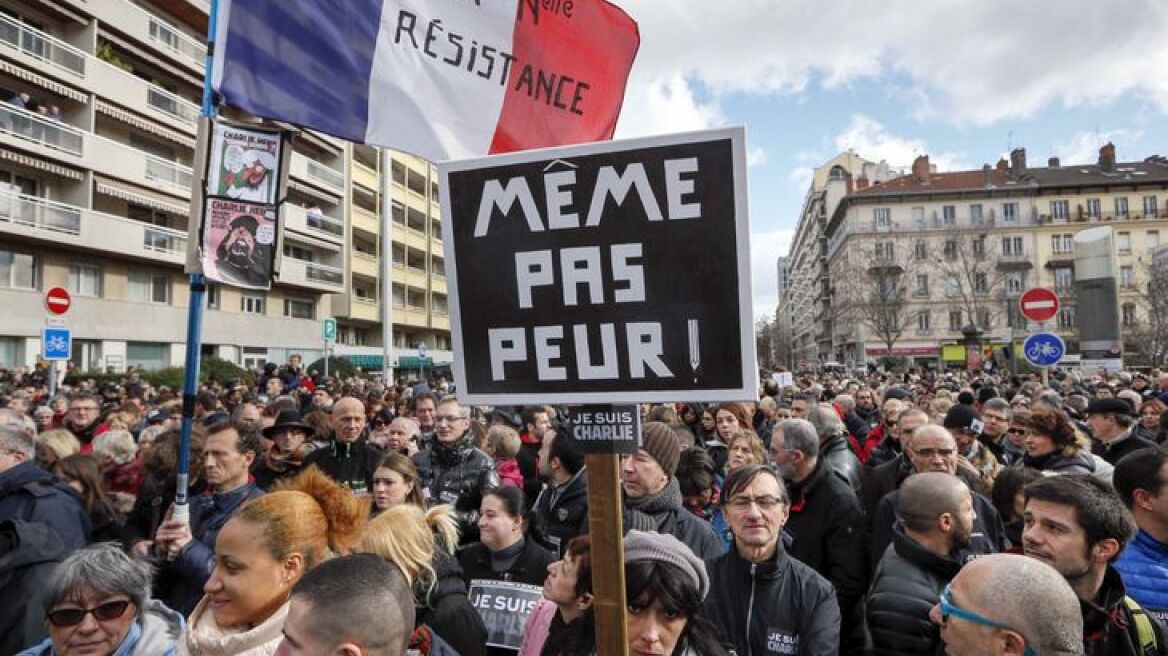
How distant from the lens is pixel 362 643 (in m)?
1.97

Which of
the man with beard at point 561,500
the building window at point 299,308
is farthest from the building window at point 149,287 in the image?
the man with beard at point 561,500

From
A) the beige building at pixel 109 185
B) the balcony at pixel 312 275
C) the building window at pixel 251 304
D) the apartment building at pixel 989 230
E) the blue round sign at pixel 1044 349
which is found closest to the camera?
the blue round sign at pixel 1044 349

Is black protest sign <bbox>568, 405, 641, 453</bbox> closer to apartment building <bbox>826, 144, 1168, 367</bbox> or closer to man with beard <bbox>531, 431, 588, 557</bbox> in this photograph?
man with beard <bbox>531, 431, 588, 557</bbox>

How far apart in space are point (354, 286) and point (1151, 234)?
223 feet

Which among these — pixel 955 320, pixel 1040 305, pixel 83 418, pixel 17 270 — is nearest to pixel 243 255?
pixel 83 418

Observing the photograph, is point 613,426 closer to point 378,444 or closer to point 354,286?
point 378,444

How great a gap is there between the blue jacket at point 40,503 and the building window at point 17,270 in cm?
2544

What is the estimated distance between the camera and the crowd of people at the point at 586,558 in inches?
85.0

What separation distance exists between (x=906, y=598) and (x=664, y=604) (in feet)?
3.70

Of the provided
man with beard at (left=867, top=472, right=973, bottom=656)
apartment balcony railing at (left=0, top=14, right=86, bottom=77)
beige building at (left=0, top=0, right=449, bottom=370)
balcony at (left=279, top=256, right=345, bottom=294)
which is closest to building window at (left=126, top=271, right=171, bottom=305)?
beige building at (left=0, top=0, right=449, bottom=370)

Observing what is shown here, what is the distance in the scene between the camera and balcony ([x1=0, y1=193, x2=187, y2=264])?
2309 centimetres

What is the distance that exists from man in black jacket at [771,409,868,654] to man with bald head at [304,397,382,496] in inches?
126

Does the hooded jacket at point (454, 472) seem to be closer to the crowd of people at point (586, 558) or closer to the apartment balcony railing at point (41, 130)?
the crowd of people at point (586, 558)

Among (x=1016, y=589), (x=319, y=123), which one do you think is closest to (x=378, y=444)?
(x=319, y=123)
